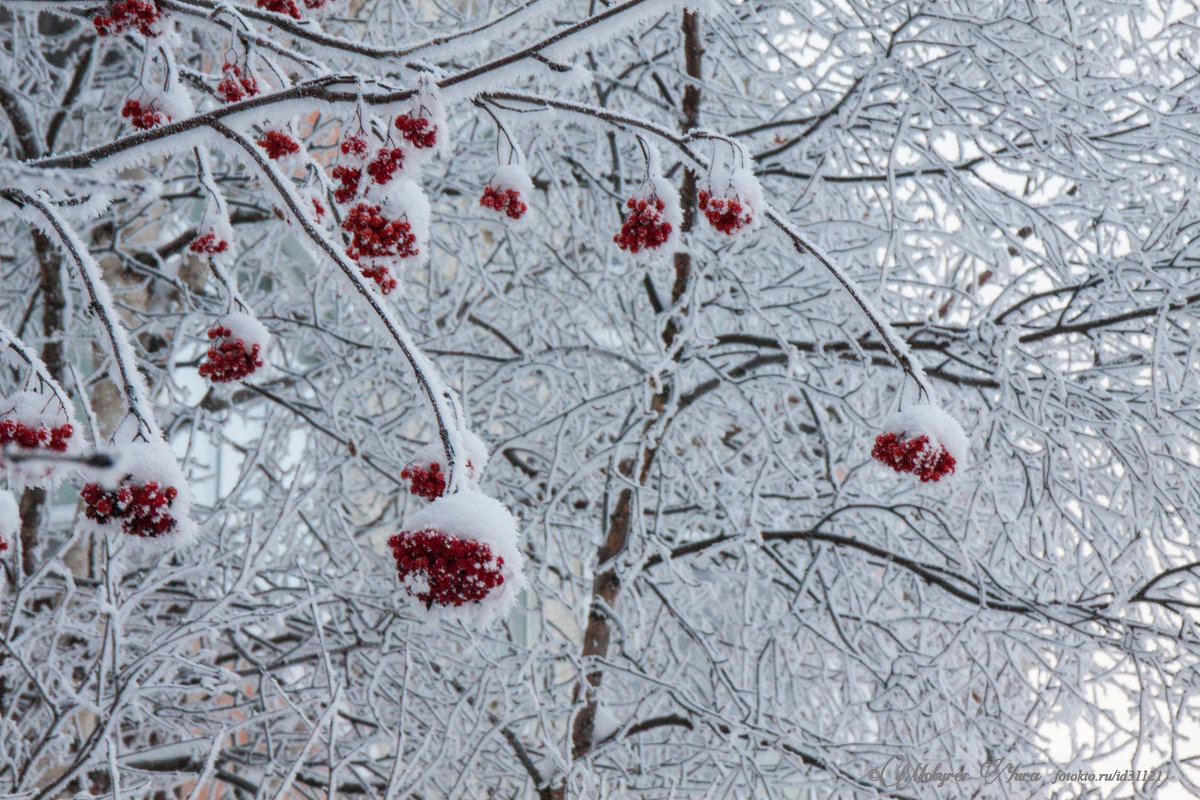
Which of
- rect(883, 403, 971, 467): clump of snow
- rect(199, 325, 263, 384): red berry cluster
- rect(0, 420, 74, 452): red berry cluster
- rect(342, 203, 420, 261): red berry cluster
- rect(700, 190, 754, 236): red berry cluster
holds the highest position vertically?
rect(700, 190, 754, 236): red berry cluster

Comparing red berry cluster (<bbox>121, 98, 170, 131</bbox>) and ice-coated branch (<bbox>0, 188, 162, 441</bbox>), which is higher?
red berry cluster (<bbox>121, 98, 170, 131</bbox>)

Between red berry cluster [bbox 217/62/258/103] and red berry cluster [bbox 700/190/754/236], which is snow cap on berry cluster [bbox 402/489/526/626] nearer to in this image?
red berry cluster [bbox 700/190/754/236]

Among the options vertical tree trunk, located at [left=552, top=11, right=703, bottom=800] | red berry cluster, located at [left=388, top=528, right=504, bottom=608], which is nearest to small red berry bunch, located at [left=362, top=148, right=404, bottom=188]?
red berry cluster, located at [left=388, top=528, right=504, bottom=608]

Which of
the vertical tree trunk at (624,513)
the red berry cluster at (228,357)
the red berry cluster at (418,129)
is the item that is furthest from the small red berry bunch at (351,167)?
the vertical tree trunk at (624,513)

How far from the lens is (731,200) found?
74.3 inches

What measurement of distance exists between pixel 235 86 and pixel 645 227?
34.1 inches

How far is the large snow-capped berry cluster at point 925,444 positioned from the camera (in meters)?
1.79

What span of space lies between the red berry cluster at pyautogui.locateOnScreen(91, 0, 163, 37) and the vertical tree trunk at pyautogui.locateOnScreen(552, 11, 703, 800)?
2479 mm

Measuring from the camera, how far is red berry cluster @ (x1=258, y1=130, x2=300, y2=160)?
204 centimetres

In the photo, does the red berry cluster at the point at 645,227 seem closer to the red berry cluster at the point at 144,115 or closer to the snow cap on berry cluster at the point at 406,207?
the snow cap on berry cluster at the point at 406,207

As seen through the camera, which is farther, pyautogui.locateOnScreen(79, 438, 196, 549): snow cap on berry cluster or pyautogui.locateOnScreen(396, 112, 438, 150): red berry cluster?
pyautogui.locateOnScreen(396, 112, 438, 150): red berry cluster

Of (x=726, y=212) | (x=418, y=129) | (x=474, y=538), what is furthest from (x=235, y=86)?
(x=474, y=538)

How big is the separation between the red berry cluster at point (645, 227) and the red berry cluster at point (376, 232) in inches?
18.3

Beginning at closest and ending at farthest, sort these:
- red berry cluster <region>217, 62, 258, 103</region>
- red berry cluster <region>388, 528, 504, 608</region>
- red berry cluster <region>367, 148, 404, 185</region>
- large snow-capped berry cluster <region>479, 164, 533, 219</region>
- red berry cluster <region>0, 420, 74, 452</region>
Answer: red berry cluster <region>388, 528, 504, 608</region>
red berry cluster <region>0, 420, 74, 452</region>
red berry cluster <region>367, 148, 404, 185</region>
red berry cluster <region>217, 62, 258, 103</region>
large snow-capped berry cluster <region>479, 164, 533, 219</region>
